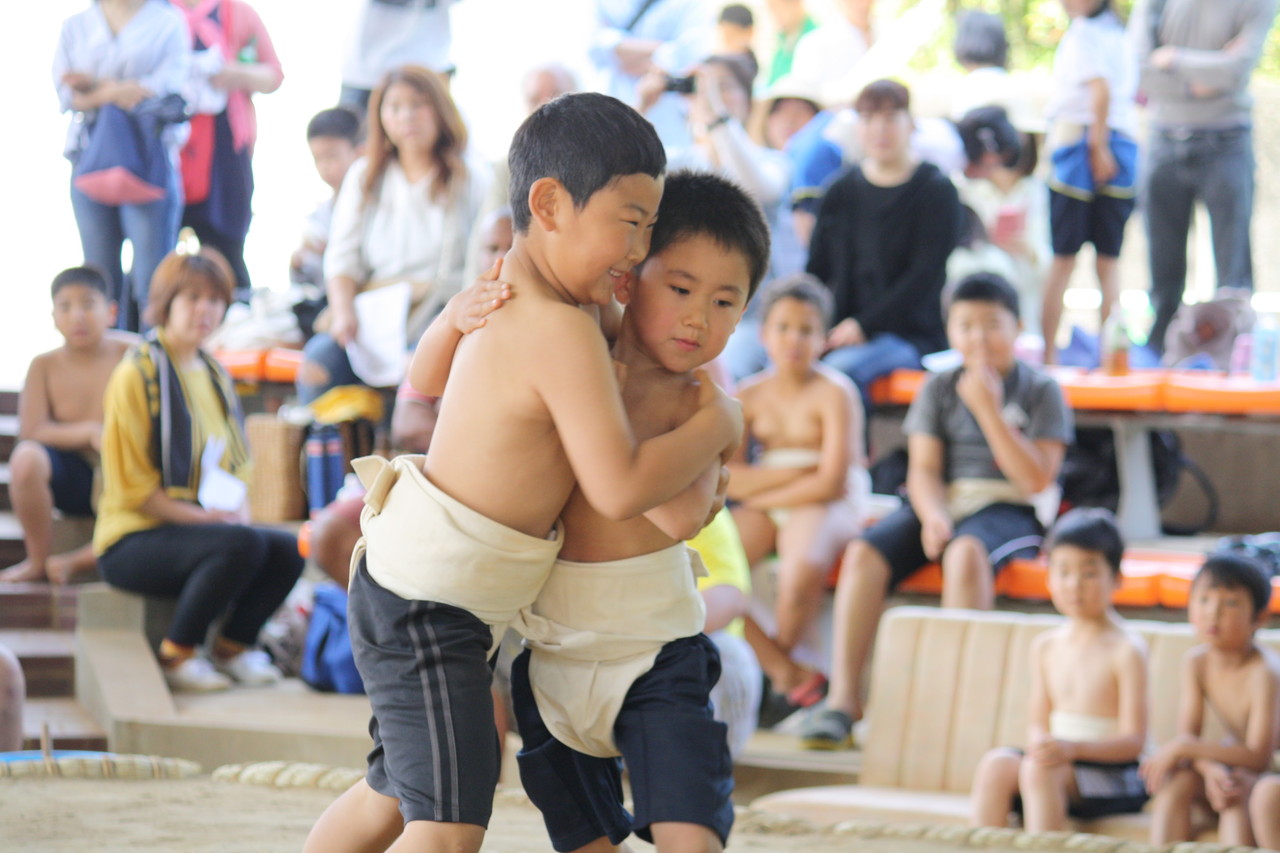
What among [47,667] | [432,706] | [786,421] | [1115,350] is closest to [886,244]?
[1115,350]

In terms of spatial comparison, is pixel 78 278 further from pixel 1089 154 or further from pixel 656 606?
pixel 1089 154

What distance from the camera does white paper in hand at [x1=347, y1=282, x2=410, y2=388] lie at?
4562 mm

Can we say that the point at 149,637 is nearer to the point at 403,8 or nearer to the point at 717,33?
the point at 403,8

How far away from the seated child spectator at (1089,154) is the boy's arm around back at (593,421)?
12.9 feet

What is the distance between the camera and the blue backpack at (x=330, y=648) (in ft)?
13.3

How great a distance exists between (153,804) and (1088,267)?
7816 millimetres

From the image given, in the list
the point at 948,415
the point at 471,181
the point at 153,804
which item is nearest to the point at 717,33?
the point at 471,181

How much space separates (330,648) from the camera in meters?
4.10

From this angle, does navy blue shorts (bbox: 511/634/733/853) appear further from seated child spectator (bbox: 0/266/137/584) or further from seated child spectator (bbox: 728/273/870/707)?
seated child spectator (bbox: 0/266/137/584)

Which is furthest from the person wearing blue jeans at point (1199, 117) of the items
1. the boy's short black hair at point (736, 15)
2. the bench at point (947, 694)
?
the bench at point (947, 694)

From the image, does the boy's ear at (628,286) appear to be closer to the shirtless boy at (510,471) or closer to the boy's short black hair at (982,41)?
the shirtless boy at (510,471)

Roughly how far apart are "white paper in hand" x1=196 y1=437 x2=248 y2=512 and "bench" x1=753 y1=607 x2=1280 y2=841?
1784 millimetres

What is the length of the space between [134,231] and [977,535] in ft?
10.1

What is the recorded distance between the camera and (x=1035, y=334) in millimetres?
5891
